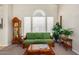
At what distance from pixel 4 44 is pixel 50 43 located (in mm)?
444

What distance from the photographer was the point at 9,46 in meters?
1.19

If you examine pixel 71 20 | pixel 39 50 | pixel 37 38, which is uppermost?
pixel 71 20

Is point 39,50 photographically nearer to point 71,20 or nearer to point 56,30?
point 56,30

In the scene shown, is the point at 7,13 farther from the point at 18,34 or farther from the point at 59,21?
the point at 59,21

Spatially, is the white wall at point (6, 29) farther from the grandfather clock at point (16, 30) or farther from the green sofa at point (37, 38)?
the green sofa at point (37, 38)

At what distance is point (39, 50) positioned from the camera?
1.08m

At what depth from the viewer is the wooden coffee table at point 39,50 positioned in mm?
1040

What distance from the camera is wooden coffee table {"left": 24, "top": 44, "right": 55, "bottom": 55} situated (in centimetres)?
104

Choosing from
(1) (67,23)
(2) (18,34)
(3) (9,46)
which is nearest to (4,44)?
(3) (9,46)

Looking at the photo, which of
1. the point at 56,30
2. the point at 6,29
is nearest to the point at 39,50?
the point at 56,30

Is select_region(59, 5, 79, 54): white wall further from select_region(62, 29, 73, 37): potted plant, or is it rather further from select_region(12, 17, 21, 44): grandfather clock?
select_region(12, 17, 21, 44): grandfather clock

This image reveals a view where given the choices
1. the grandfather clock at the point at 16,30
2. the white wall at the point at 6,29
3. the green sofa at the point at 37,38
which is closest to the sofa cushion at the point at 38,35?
the green sofa at the point at 37,38

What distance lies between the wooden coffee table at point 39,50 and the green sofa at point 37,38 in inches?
1.5

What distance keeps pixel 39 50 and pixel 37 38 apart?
14cm
